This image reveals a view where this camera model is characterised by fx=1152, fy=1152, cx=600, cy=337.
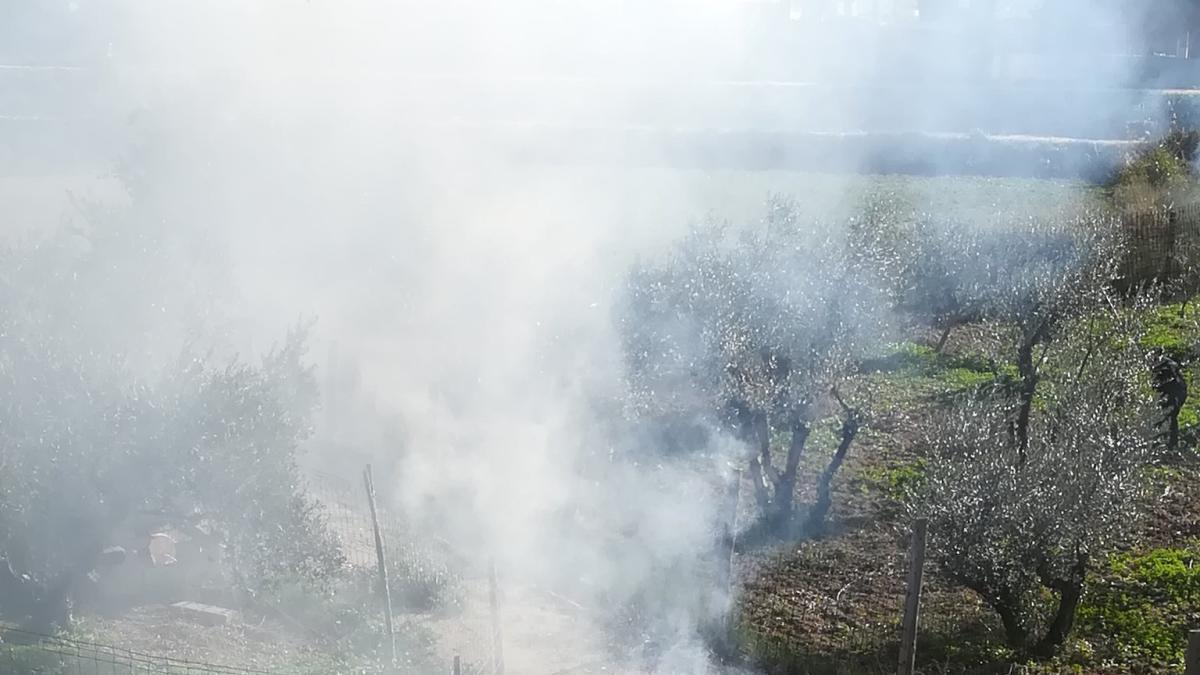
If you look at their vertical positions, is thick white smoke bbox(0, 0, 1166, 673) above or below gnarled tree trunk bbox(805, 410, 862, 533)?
above

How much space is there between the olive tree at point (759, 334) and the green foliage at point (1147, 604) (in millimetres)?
2512

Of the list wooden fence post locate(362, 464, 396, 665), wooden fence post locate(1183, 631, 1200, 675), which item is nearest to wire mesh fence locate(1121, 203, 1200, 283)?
wooden fence post locate(362, 464, 396, 665)

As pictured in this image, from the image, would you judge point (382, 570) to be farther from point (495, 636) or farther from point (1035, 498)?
point (1035, 498)

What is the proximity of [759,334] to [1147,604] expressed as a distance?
12.2 feet

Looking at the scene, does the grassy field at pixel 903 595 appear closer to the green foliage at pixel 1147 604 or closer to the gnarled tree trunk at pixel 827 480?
the green foliage at pixel 1147 604

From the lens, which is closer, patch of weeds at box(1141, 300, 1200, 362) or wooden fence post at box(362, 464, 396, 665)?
wooden fence post at box(362, 464, 396, 665)

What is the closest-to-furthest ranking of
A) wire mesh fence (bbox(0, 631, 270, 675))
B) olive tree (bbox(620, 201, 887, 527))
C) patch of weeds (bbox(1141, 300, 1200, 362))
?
wire mesh fence (bbox(0, 631, 270, 675)) < olive tree (bbox(620, 201, 887, 527)) < patch of weeds (bbox(1141, 300, 1200, 362))

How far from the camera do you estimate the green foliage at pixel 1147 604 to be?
27.3 ft

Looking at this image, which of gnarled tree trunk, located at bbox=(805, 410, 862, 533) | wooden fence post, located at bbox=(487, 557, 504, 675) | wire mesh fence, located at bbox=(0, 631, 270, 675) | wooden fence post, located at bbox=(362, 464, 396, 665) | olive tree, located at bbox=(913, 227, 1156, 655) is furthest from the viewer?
gnarled tree trunk, located at bbox=(805, 410, 862, 533)

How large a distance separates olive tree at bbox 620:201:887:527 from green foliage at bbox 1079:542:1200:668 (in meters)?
2.51

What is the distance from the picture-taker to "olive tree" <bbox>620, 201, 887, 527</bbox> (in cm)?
1018

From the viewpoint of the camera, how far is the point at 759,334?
33.3ft

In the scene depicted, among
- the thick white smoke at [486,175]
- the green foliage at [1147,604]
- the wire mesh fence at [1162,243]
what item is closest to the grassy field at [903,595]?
the green foliage at [1147,604]

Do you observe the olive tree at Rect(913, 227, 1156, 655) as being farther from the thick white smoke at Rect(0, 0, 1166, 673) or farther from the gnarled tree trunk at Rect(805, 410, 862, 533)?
the thick white smoke at Rect(0, 0, 1166, 673)
